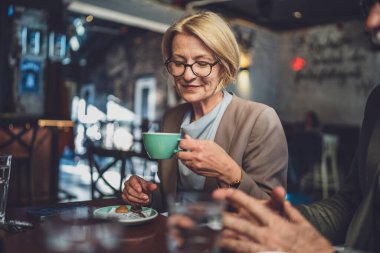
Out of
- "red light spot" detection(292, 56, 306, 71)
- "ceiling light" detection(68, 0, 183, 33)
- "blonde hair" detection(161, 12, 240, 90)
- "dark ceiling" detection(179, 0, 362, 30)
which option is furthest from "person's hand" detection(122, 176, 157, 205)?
"red light spot" detection(292, 56, 306, 71)

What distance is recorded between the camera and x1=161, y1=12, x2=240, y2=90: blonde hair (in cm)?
154

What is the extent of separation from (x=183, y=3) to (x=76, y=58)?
728 centimetres

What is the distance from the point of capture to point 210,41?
1.53 m

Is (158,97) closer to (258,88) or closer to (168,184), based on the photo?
(258,88)

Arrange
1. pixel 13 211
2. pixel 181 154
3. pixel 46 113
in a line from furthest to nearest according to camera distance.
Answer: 1. pixel 46 113
2. pixel 13 211
3. pixel 181 154

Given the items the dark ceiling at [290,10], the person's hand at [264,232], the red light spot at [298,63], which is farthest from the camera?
the red light spot at [298,63]

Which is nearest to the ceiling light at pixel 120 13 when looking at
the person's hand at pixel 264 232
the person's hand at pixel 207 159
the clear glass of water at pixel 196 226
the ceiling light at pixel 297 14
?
the ceiling light at pixel 297 14

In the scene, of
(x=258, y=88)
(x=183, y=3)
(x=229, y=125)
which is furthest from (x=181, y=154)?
(x=258, y=88)

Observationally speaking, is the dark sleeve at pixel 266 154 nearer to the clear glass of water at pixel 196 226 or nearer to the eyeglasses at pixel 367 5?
the eyeglasses at pixel 367 5

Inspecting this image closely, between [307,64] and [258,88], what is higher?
[307,64]

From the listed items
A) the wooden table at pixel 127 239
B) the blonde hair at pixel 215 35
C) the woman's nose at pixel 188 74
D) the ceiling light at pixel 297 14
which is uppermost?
the ceiling light at pixel 297 14

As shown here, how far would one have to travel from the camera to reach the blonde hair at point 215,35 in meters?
1.54

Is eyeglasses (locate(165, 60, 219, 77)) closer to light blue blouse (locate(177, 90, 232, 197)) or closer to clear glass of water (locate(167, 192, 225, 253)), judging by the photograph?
light blue blouse (locate(177, 90, 232, 197))

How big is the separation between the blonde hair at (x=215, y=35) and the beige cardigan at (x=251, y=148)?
15 centimetres
